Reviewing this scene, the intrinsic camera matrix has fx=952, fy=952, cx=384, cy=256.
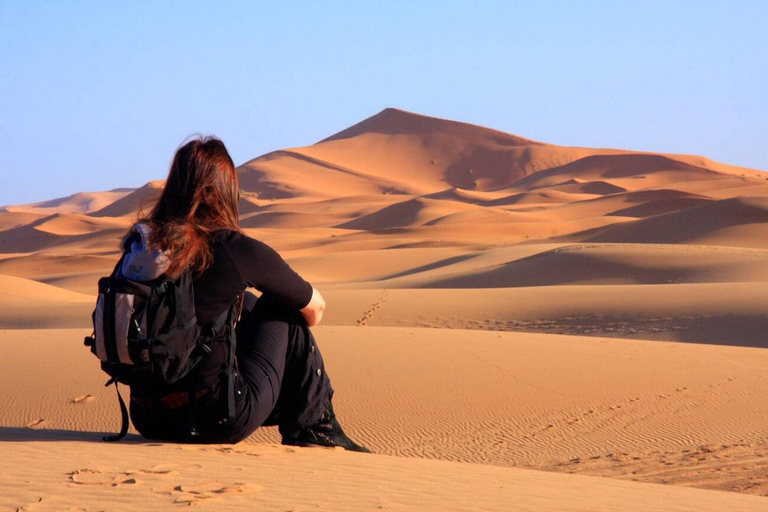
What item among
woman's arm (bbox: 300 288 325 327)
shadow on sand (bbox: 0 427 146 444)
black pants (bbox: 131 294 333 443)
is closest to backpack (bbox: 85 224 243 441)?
black pants (bbox: 131 294 333 443)

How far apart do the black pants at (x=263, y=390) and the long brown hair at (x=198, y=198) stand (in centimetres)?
53

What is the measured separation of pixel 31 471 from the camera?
378cm

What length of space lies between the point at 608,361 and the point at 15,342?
242 inches

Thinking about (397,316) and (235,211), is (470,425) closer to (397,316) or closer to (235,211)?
(235,211)

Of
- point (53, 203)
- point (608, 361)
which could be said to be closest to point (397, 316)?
point (608, 361)

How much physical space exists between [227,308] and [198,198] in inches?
18.3

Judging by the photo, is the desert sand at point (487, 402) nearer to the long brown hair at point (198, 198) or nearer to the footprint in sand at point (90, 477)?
the footprint in sand at point (90, 477)

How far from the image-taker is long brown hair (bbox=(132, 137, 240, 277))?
148 inches

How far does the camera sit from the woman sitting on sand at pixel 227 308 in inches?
148

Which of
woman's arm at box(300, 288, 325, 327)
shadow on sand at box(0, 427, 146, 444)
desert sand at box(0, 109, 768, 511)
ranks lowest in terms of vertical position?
desert sand at box(0, 109, 768, 511)

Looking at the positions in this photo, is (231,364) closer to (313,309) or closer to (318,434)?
(313,309)

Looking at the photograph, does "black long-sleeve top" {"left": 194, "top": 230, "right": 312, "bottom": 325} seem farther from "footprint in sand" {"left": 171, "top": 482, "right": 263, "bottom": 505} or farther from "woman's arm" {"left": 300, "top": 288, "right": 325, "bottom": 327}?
"footprint in sand" {"left": 171, "top": 482, "right": 263, "bottom": 505}

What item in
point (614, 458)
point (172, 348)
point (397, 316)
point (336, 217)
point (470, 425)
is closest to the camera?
point (172, 348)

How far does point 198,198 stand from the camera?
12.8 ft
